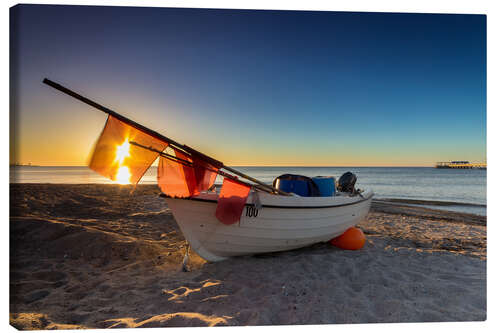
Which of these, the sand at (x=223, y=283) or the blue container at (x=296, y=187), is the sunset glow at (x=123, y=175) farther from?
the blue container at (x=296, y=187)

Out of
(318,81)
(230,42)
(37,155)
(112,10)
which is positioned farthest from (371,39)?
(37,155)

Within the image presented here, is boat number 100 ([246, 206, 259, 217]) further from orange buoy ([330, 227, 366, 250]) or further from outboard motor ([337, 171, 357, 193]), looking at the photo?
outboard motor ([337, 171, 357, 193])

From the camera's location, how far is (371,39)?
12.7ft

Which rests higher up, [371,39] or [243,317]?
[371,39]

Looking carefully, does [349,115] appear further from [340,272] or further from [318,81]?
[340,272]

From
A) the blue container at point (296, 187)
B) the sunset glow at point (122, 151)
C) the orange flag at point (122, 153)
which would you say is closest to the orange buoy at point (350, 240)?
the blue container at point (296, 187)

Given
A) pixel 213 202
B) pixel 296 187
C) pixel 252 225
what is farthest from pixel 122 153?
pixel 296 187

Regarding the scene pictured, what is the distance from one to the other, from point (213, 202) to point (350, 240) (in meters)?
2.43

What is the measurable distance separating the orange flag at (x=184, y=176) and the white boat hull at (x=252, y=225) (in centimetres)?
12

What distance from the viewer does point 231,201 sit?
113 inches

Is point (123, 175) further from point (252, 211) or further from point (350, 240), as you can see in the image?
point (350, 240)

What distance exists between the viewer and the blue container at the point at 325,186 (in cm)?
412

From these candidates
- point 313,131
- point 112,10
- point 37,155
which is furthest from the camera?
point 313,131

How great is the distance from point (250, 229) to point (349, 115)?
404 cm
